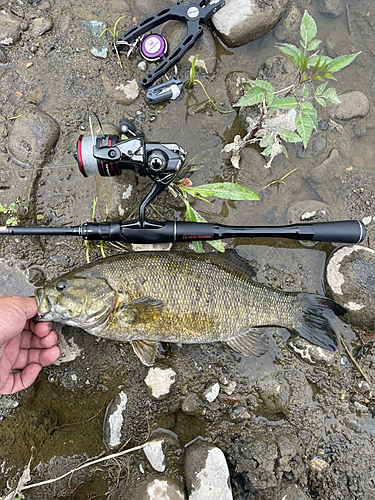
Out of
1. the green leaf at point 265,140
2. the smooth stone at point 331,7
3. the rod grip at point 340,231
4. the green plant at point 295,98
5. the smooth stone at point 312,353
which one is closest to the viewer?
the green plant at point 295,98

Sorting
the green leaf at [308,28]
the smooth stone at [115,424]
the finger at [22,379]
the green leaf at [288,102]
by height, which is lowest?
the smooth stone at [115,424]

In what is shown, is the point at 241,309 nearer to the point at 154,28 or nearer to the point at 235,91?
the point at 235,91

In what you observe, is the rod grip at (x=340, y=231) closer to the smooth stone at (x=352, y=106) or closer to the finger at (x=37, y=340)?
the smooth stone at (x=352, y=106)

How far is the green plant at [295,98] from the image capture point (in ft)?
9.58

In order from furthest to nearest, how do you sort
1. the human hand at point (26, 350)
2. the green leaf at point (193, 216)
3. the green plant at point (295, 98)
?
1. the green leaf at point (193, 216)
2. the human hand at point (26, 350)
3. the green plant at point (295, 98)

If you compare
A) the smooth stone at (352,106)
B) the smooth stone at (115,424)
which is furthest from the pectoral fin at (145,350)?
the smooth stone at (352,106)

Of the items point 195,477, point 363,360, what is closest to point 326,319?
point 363,360

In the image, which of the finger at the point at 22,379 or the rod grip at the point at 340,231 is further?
the finger at the point at 22,379

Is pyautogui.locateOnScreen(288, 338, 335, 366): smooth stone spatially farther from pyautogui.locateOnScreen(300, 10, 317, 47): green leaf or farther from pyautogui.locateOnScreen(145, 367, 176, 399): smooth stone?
pyautogui.locateOnScreen(300, 10, 317, 47): green leaf

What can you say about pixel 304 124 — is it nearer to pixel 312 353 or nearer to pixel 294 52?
pixel 294 52

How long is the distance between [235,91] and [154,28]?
1179 mm

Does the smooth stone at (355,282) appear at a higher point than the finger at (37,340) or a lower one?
lower

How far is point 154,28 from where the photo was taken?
3.72 m

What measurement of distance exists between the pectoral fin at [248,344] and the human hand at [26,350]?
191 cm
